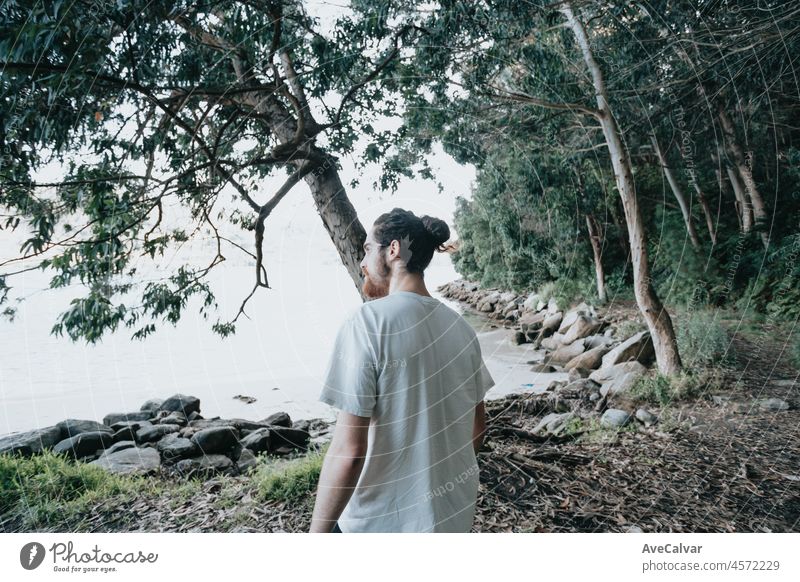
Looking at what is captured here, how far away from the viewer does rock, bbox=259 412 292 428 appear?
5.82 feet

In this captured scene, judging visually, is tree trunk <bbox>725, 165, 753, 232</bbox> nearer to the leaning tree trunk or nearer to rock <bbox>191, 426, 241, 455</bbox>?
the leaning tree trunk

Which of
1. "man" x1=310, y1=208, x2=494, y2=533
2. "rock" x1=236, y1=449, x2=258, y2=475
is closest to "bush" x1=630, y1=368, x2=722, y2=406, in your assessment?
"man" x1=310, y1=208, x2=494, y2=533

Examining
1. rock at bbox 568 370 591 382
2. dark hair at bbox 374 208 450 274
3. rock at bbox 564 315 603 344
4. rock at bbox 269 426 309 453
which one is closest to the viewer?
dark hair at bbox 374 208 450 274

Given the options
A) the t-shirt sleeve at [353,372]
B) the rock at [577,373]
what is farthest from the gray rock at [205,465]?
the rock at [577,373]

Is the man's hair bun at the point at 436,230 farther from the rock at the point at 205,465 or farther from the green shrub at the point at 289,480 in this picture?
the rock at the point at 205,465

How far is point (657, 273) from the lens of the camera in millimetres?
2311

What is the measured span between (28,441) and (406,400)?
1530 millimetres

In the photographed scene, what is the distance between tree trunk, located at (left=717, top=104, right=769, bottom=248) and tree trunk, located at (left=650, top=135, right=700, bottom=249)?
223mm

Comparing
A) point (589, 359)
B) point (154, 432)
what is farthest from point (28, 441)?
point (589, 359)

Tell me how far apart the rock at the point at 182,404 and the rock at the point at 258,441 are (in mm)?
217

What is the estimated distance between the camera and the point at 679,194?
6.88ft

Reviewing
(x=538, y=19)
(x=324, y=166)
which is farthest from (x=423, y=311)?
(x=538, y=19)

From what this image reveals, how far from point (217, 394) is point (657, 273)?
2082mm

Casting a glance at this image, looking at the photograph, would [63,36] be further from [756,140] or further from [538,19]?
[756,140]
